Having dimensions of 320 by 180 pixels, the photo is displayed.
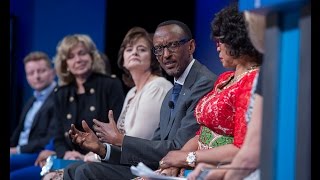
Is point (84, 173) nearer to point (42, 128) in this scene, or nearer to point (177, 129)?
point (177, 129)

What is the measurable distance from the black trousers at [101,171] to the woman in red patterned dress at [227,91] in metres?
0.81

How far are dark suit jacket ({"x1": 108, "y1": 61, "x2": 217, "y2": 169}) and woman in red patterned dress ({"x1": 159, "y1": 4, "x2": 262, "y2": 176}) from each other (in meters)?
0.32

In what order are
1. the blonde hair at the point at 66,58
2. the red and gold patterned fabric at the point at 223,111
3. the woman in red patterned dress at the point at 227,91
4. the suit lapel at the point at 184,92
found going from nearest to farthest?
1. the red and gold patterned fabric at the point at 223,111
2. the woman in red patterned dress at the point at 227,91
3. the suit lapel at the point at 184,92
4. the blonde hair at the point at 66,58

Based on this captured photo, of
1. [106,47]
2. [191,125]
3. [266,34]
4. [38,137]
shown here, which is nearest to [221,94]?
[191,125]

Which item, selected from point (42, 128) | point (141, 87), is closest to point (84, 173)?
point (141, 87)

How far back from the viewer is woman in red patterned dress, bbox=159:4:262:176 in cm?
310

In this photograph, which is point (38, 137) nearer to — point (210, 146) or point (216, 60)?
point (216, 60)

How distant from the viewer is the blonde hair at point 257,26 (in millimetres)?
2369

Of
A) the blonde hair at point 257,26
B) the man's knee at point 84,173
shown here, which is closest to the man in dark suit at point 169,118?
the man's knee at point 84,173

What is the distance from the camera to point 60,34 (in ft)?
27.0

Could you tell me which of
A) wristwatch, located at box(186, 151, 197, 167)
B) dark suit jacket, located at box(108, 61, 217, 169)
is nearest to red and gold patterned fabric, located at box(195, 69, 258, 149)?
wristwatch, located at box(186, 151, 197, 167)

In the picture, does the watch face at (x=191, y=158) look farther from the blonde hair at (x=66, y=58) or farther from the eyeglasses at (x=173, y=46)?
the blonde hair at (x=66, y=58)

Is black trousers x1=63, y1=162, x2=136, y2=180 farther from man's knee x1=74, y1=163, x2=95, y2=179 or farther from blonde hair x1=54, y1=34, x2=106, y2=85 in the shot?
blonde hair x1=54, y1=34, x2=106, y2=85

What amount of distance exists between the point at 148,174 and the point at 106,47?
509cm
